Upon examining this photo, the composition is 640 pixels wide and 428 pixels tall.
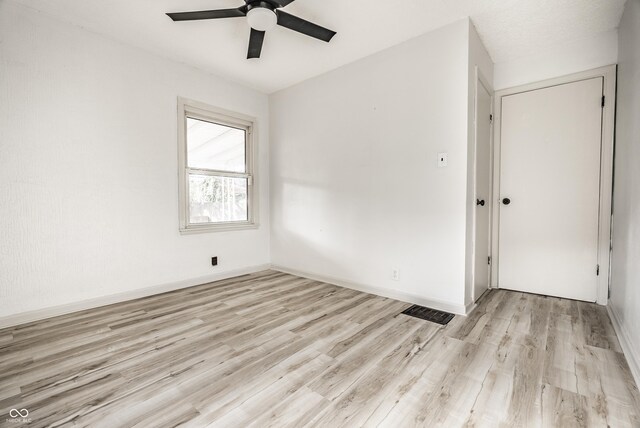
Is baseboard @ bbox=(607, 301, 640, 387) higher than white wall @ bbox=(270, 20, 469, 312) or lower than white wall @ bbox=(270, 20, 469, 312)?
lower

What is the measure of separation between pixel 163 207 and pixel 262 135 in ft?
5.72

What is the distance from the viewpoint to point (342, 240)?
3.48 meters

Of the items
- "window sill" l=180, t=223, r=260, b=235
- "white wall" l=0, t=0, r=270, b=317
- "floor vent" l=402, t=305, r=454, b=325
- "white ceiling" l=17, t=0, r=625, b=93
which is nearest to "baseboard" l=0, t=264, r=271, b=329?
"white wall" l=0, t=0, r=270, b=317

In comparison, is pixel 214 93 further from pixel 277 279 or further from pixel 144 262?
pixel 277 279

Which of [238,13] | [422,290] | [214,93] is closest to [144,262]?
[214,93]

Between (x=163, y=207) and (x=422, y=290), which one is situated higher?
(x=163, y=207)

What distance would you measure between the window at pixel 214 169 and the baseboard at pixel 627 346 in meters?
3.79

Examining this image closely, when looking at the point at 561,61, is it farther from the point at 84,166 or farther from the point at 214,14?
the point at 84,166

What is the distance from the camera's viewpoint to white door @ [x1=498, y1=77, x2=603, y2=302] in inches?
110

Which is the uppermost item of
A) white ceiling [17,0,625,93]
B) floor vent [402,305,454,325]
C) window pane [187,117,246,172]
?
white ceiling [17,0,625,93]

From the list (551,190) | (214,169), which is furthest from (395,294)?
(214,169)

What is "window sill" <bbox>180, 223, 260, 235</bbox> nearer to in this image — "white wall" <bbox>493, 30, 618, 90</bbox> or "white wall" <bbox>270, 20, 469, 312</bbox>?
"white wall" <bbox>270, 20, 469, 312</bbox>

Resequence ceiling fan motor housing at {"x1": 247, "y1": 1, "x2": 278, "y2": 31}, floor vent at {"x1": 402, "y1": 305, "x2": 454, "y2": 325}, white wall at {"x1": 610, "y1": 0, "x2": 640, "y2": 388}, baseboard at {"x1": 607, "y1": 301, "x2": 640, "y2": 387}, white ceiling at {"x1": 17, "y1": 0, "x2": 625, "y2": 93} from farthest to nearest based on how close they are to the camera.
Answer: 1. floor vent at {"x1": 402, "y1": 305, "x2": 454, "y2": 325}
2. white ceiling at {"x1": 17, "y1": 0, "x2": 625, "y2": 93}
3. ceiling fan motor housing at {"x1": 247, "y1": 1, "x2": 278, "y2": 31}
4. white wall at {"x1": 610, "y1": 0, "x2": 640, "y2": 388}
5. baseboard at {"x1": 607, "y1": 301, "x2": 640, "y2": 387}

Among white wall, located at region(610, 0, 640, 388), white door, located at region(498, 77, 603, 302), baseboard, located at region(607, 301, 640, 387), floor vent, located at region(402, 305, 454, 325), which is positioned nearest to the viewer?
baseboard, located at region(607, 301, 640, 387)
